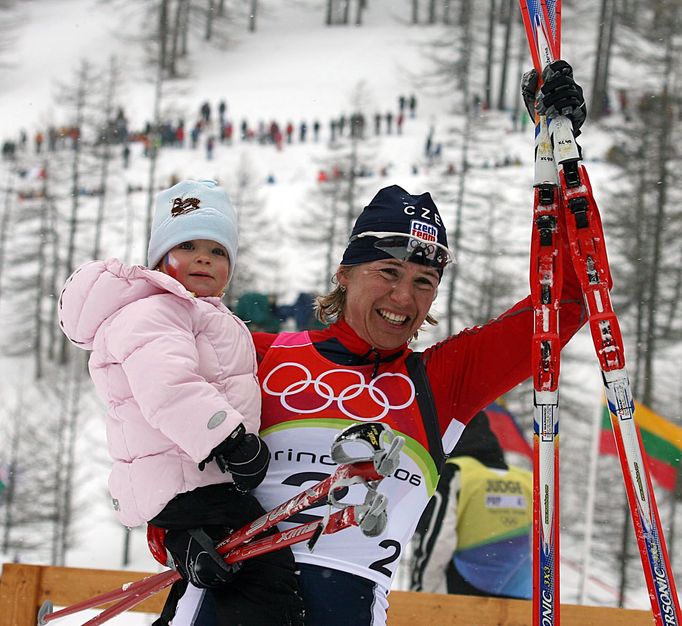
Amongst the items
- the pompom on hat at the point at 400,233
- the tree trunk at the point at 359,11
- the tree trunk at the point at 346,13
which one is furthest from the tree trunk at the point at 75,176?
the tree trunk at the point at 346,13

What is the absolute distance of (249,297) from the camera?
4855mm

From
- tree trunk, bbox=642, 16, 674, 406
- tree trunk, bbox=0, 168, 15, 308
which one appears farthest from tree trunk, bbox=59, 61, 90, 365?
tree trunk, bbox=642, 16, 674, 406

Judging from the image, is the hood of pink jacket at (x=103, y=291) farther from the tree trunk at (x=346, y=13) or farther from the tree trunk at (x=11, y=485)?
the tree trunk at (x=346, y=13)

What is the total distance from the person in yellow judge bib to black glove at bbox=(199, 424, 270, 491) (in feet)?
8.69

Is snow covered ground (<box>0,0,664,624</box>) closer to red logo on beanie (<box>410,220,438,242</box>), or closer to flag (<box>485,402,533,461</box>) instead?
flag (<box>485,402,533,461</box>)

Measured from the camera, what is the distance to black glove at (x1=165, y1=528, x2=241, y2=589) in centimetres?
208

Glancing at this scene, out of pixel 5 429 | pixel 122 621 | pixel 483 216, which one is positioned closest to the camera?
pixel 122 621

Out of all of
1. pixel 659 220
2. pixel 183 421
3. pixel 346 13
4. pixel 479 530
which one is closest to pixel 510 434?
pixel 479 530

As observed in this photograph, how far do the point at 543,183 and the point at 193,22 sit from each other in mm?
57462

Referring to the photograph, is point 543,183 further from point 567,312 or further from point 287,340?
point 287,340

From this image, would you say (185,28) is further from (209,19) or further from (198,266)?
(198,266)

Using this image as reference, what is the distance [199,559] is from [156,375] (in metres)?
0.45

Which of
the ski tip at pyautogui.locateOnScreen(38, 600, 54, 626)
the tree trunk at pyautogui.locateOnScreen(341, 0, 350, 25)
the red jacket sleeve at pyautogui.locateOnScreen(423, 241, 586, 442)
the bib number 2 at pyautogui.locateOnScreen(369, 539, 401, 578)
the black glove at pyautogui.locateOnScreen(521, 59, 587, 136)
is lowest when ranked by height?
the ski tip at pyautogui.locateOnScreen(38, 600, 54, 626)

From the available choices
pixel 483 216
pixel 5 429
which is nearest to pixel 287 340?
pixel 5 429
